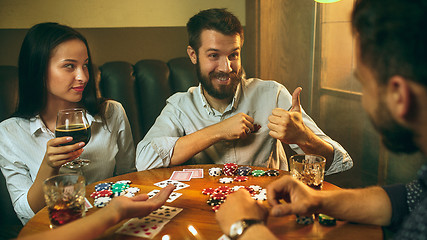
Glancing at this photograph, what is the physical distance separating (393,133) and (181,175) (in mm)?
975

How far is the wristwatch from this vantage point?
0.90m

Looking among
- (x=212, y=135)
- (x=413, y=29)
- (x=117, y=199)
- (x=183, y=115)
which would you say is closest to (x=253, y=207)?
(x=117, y=199)

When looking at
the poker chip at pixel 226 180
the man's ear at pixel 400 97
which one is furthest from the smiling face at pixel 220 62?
the man's ear at pixel 400 97

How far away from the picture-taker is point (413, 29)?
725 millimetres

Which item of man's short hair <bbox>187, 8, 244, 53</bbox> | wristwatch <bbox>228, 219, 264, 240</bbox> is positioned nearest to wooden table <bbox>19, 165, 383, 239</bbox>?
wristwatch <bbox>228, 219, 264, 240</bbox>

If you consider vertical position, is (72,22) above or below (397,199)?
above

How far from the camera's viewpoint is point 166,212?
1.18m

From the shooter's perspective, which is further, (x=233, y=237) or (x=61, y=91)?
(x=61, y=91)

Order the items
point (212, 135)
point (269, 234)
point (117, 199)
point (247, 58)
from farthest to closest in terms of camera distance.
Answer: point (247, 58), point (212, 135), point (117, 199), point (269, 234)

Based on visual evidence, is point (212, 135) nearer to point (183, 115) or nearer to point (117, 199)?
point (183, 115)

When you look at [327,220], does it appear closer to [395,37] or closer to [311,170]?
[311,170]

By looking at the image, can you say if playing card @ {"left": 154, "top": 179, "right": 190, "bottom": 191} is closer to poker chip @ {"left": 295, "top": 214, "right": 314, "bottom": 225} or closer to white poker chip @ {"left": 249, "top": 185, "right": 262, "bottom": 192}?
white poker chip @ {"left": 249, "top": 185, "right": 262, "bottom": 192}

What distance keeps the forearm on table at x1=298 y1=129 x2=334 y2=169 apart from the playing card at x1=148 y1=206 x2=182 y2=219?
2.48ft

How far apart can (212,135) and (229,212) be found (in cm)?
83
